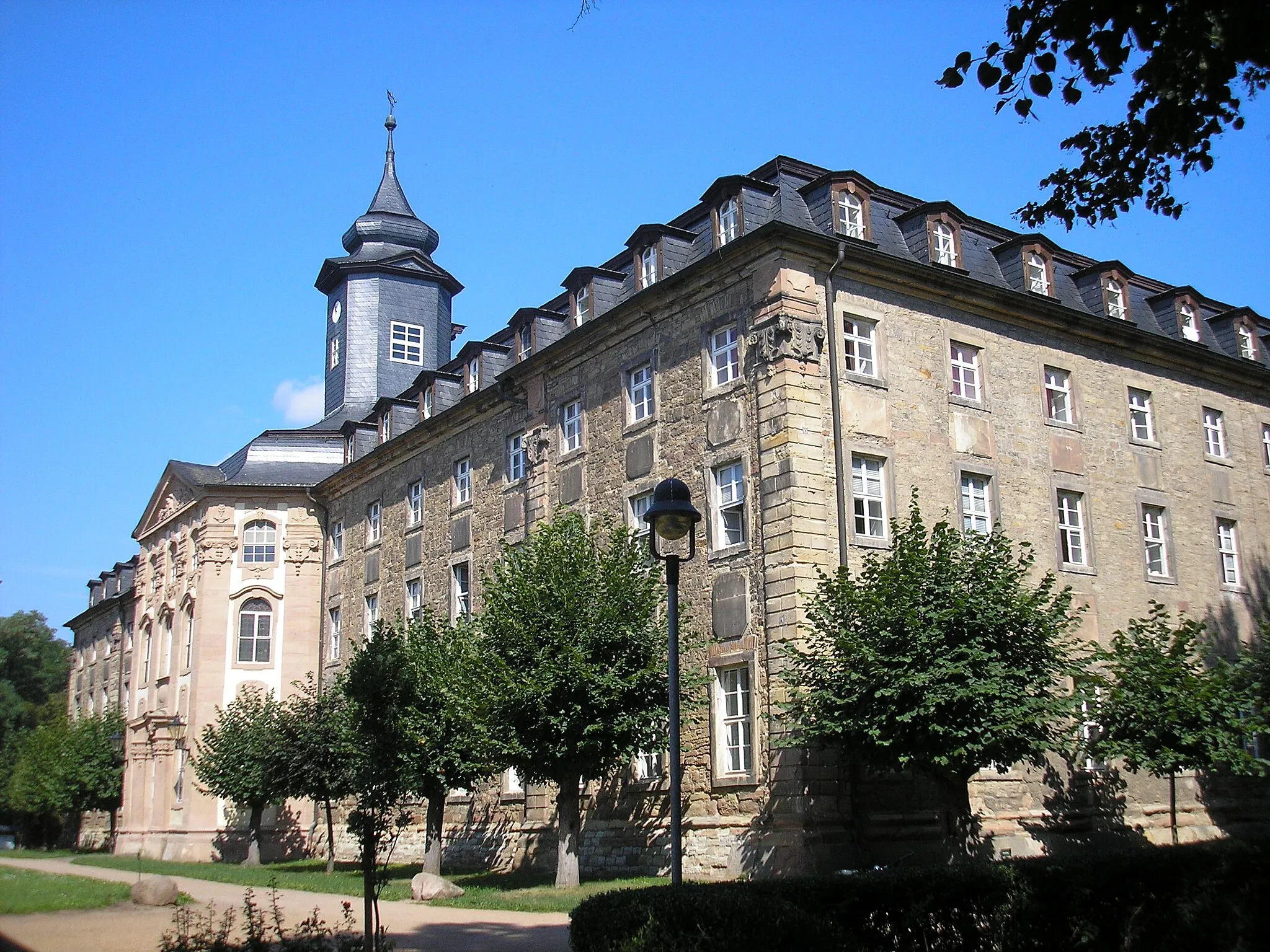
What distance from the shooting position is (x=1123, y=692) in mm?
21234

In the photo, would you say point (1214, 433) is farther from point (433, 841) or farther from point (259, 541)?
point (259, 541)

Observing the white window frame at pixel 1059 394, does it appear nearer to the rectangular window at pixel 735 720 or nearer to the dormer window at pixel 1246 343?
the dormer window at pixel 1246 343

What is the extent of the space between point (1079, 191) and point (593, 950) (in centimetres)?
778

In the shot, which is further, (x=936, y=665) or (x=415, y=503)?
(x=415, y=503)

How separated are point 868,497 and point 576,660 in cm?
575

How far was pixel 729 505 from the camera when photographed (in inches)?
874

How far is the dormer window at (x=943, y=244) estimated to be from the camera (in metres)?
24.2

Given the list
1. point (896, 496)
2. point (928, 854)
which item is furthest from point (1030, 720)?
point (896, 496)

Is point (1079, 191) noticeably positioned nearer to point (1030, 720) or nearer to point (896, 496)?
point (1030, 720)

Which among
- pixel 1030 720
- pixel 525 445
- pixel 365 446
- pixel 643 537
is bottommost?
pixel 1030 720

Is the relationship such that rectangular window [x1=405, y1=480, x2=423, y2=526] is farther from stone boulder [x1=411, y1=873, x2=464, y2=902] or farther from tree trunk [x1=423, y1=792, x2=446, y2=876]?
stone boulder [x1=411, y1=873, x2=464, y2=902]

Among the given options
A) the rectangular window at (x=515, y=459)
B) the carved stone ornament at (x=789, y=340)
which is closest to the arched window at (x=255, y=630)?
the rectangular window at (x=515, y=459)

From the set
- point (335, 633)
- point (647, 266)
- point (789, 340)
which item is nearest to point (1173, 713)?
point (789, 340)

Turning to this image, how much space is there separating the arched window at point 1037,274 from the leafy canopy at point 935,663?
27.1ft
